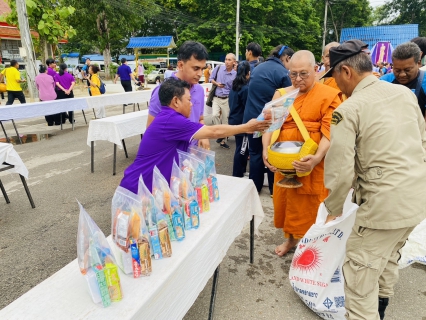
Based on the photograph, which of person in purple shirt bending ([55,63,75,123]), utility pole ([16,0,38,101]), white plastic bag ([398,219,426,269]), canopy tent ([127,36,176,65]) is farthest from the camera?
canopy tent ([127,36,176,65])

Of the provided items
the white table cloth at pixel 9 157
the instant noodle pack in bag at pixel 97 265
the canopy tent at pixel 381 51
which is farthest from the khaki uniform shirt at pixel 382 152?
the canopy tent at pixel 381 51

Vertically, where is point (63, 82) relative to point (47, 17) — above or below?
below

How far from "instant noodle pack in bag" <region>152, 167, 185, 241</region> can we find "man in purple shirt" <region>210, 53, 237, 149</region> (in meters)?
4.58

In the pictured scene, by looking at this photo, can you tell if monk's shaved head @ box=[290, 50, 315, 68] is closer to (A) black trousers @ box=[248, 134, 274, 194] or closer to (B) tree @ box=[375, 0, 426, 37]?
(A) black trousers @ box=[248, 134, 274, 194]

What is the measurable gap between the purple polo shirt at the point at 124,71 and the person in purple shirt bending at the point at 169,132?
391 inches

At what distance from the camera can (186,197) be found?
166cm

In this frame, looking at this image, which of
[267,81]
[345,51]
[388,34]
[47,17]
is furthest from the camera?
[388,34]

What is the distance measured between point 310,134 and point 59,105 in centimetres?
640

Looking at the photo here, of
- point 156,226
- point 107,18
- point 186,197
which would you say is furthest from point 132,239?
point 107,18

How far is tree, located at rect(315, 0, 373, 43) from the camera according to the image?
33062mm

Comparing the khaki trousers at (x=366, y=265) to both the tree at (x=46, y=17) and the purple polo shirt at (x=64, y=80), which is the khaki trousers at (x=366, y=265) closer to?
the purple polo shirt at (x=64, y=80)

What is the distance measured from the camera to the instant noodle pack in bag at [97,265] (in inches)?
44.3

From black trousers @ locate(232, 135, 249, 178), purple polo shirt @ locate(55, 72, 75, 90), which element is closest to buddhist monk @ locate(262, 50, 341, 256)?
black trousers @ locate(232, 135, 249, 178)

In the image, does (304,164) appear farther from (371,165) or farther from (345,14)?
(345,14)
